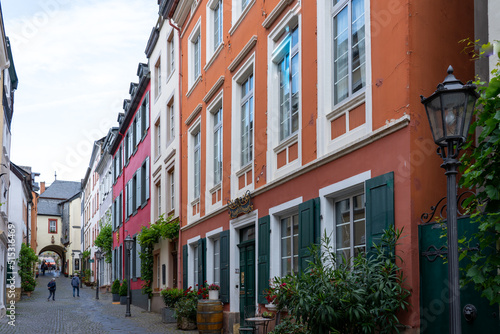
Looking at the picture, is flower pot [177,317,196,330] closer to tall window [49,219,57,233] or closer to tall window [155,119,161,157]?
tall window [155,119,161,157]

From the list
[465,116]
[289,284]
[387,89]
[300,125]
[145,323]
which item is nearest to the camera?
[465,116]

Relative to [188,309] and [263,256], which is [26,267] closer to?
[188,309]

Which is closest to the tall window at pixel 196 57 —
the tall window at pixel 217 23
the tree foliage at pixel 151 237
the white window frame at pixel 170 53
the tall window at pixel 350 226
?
the tall window at pixel 217 23

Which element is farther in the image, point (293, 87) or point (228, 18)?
point (228, 18)

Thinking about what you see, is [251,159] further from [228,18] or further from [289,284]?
[289,284]

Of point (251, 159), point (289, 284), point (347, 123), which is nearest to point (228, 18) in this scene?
point (251, 159)

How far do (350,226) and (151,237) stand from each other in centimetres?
1431

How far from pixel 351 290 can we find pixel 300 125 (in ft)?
12.9

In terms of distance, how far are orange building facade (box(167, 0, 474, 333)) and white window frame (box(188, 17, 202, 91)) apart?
33 centimetres

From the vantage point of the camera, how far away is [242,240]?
14867mm

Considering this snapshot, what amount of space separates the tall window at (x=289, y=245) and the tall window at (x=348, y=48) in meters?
2.77

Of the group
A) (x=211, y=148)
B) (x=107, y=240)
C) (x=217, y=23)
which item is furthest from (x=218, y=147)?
(x=107, y=240)

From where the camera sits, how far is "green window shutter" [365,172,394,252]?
8.05m

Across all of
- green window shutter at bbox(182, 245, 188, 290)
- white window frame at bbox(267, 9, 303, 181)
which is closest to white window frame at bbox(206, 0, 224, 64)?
white window frame at bbox(267, 9, 303, 181)
